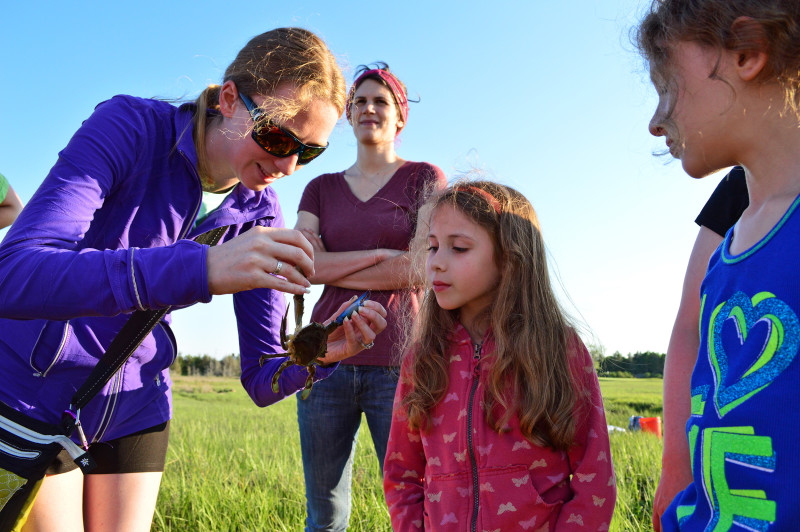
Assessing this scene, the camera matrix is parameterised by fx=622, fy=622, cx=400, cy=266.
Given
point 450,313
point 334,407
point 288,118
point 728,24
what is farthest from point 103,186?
point 728,24

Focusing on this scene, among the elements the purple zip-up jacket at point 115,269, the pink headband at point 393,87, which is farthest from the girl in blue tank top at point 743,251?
the pink headband at point 393,87

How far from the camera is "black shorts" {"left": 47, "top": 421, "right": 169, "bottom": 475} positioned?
222 centimetres

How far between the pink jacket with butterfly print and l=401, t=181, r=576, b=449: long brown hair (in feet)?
0.16

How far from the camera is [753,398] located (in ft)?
4.35

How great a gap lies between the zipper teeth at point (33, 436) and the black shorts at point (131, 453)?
0.15m

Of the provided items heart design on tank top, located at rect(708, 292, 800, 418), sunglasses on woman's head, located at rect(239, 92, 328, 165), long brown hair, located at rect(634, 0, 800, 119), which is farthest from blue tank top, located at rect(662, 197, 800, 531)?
sunglasses on woman's head, located at rect(239, 92, 328, 165)

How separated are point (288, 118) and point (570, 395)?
57.2 inches

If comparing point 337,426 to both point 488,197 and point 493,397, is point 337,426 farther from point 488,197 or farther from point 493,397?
point 488,197

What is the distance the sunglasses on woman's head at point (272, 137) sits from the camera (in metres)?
2.22

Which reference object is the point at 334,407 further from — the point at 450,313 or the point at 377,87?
the point at 377,87

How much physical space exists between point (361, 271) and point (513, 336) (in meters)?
1.00

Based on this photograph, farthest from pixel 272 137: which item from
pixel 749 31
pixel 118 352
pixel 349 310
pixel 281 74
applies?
pixel 749 31

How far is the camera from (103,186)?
194 centimetres

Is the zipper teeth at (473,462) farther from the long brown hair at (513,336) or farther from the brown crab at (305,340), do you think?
the brown crab at (305,340)
